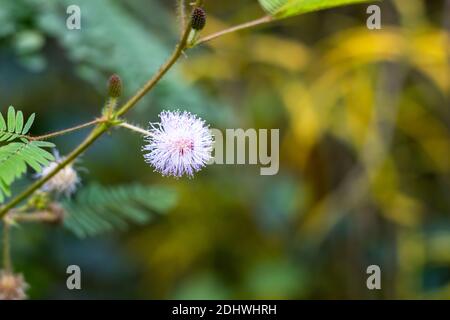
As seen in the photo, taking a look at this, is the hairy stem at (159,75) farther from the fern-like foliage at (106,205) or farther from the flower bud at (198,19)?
the fern-like foliage at (106,205)

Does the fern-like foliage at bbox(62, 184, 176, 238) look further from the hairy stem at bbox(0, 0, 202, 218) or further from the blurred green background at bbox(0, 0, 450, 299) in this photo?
the blurred green background at bbox(0, 0, 450, 299)

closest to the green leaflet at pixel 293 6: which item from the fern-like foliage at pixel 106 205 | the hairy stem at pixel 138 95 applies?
the hairy stem at pixel 138 95

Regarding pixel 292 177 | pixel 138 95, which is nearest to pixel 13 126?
pixel 138 95

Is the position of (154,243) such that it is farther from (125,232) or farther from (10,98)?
(10,98)

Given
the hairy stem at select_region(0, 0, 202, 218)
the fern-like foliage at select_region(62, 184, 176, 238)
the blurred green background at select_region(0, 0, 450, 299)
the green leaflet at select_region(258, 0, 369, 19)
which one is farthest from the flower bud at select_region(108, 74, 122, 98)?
the blurred green background at select_region(0, 0, 450, 299)
